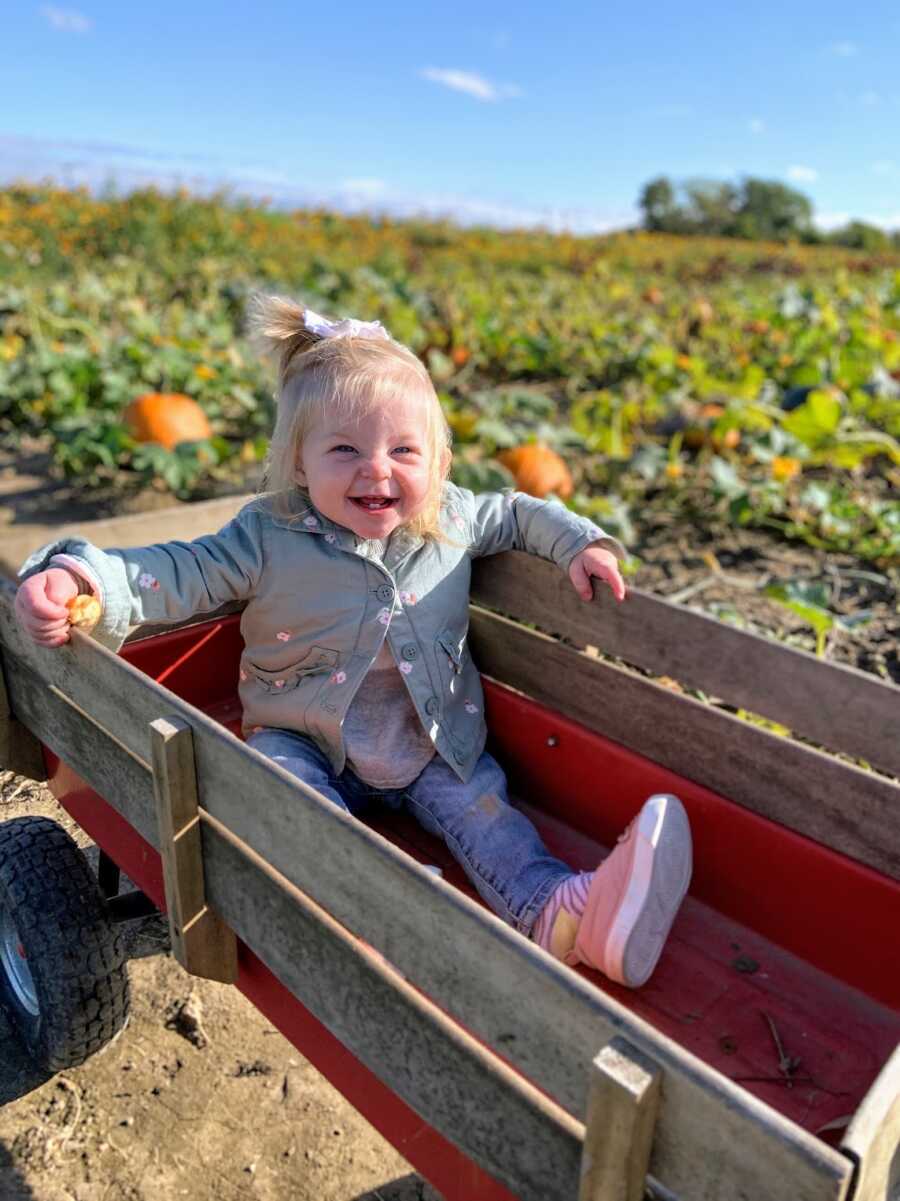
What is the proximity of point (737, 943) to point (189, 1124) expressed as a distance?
1069mm

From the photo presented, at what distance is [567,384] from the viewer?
7320mm

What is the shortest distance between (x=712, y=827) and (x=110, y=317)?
7681 mm

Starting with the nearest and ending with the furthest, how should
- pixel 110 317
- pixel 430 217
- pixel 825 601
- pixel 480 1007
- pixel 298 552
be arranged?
pixel 480 1007 < pixel 298 552 < pixel 825 601 < pixel 110 317 < pixel 430 217

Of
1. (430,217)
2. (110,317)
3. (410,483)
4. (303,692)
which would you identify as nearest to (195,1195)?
(303,692)

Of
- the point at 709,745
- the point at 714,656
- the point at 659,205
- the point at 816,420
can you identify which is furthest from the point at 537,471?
the point at 659,205

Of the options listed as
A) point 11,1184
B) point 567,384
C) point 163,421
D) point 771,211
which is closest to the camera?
point 11,1184

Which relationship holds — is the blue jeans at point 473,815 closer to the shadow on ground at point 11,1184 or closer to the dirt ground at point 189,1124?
the dirt ground at point 189,1124

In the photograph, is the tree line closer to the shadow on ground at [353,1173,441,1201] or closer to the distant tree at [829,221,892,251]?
the distant tree at [829,221,892,251]

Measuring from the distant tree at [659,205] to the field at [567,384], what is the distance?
1878 cm

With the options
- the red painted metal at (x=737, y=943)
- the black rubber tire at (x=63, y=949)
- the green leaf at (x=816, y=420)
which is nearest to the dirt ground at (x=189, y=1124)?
the black rubber tire at (x=63, y=949)

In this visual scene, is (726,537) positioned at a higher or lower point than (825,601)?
lower

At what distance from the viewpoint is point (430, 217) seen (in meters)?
21.2

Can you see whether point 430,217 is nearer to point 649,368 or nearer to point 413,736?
point 649,368

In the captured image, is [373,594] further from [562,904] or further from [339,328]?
[562,904]
